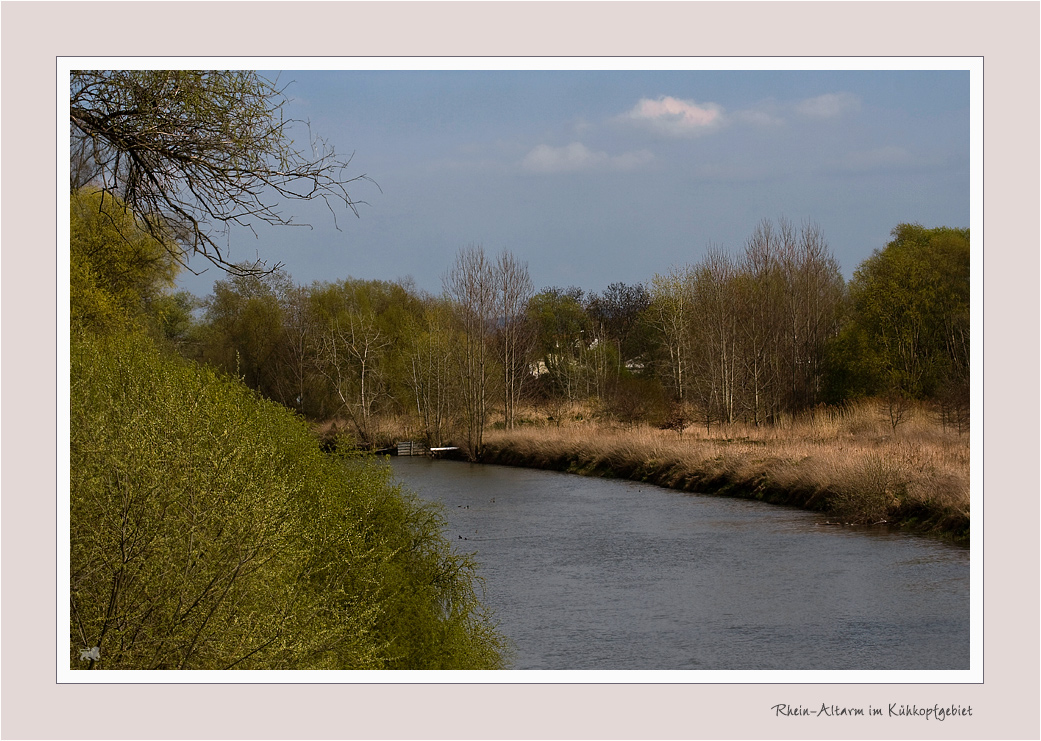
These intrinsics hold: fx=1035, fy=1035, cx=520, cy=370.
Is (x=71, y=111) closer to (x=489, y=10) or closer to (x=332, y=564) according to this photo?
(x=489, y=10)

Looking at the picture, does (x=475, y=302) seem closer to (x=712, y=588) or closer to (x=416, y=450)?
(x=416, y=450)

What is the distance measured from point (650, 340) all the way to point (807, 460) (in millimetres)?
23486

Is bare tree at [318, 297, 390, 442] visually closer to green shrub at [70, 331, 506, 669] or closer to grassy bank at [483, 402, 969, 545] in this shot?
grassy bank at [483, 402, 969, 545]

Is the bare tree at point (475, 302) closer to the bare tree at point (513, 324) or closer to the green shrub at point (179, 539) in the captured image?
the bare tree at point (513, 324)

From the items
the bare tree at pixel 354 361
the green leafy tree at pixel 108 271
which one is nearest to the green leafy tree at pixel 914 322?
the bare tree at pixel 354 361

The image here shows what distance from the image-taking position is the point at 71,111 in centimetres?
461

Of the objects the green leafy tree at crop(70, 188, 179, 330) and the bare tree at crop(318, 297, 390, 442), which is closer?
the green leafy tree at crop(70, 188, 179, 330)

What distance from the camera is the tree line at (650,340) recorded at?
27062 millimetres

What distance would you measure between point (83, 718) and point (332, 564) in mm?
2966

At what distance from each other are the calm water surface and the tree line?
361 inches

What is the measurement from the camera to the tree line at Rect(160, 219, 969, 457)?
27.1 meters

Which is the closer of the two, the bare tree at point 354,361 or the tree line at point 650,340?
the tree line at point 650,340

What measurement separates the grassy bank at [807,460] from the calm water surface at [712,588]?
0.75m

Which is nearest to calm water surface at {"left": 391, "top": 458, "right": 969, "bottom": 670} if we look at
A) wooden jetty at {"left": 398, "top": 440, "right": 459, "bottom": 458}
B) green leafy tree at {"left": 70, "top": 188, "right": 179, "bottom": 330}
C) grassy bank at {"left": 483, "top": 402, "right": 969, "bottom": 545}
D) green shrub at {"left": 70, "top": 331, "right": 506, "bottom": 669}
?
grassy bank at {"left": 483, "top": 402, "right": 969, "bottom": 545}
